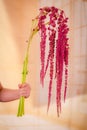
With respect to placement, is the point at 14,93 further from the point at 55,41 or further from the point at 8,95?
the point at 55,41

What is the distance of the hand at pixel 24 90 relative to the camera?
148cm

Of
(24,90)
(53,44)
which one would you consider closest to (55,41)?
(53,44)

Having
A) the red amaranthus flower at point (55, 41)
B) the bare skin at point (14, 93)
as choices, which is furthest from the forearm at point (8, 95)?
the red amaranthus flower at point (55, 41)

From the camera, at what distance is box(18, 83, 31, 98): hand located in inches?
58.4

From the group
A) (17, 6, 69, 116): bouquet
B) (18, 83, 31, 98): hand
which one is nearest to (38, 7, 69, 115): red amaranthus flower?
(17, 6, 69, 116): bouquet

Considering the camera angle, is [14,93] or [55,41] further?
[55,41]

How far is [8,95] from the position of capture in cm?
144

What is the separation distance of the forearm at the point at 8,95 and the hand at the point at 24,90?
1.0 inches

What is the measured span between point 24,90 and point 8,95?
0.11 meters

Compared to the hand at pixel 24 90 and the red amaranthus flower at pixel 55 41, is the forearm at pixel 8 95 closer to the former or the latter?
the hand at pixel 24 90

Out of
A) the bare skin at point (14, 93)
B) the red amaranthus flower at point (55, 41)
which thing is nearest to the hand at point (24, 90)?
the bare skin at point (14, 93)

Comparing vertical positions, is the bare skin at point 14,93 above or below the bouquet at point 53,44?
below

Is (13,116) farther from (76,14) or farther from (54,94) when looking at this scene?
(76,14)

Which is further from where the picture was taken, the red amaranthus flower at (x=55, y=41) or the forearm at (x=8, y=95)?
the red amaranthus flower at (x=55, y=41)
